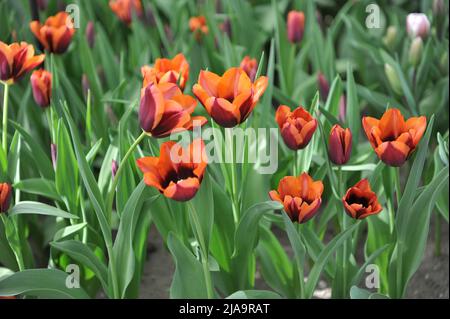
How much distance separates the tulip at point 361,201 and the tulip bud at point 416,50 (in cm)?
68

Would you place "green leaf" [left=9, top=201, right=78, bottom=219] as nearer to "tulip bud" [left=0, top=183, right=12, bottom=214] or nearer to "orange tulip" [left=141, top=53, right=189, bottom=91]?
"tulip bud" [left=0, top=183, right=12, bottom=214]

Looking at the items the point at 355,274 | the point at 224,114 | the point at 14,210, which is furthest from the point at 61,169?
the point at 355,274

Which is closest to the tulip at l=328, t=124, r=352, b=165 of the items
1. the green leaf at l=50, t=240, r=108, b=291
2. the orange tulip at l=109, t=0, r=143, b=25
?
the green leaf at l=50, t=240, r=108, b=291

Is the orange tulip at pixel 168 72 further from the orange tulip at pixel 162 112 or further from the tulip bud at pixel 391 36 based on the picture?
the tulip bud at pixel 391 36

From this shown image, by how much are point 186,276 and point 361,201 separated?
29cm

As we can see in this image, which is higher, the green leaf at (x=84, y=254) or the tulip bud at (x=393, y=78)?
the tulip bud at (x=393, y=78)

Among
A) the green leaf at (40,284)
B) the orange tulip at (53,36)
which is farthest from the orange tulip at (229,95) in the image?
the orange tulip at (53,36)

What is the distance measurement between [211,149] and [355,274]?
32cm

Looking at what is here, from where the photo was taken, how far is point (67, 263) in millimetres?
1405

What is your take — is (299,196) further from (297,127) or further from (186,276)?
(186,276)

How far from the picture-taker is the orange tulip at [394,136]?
3.59 feet

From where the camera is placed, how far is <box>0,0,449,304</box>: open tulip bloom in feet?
3.71

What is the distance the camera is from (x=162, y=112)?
3.44 ft

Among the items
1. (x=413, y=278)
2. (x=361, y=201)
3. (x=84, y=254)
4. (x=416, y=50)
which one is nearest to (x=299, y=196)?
(x=361, y=201)
